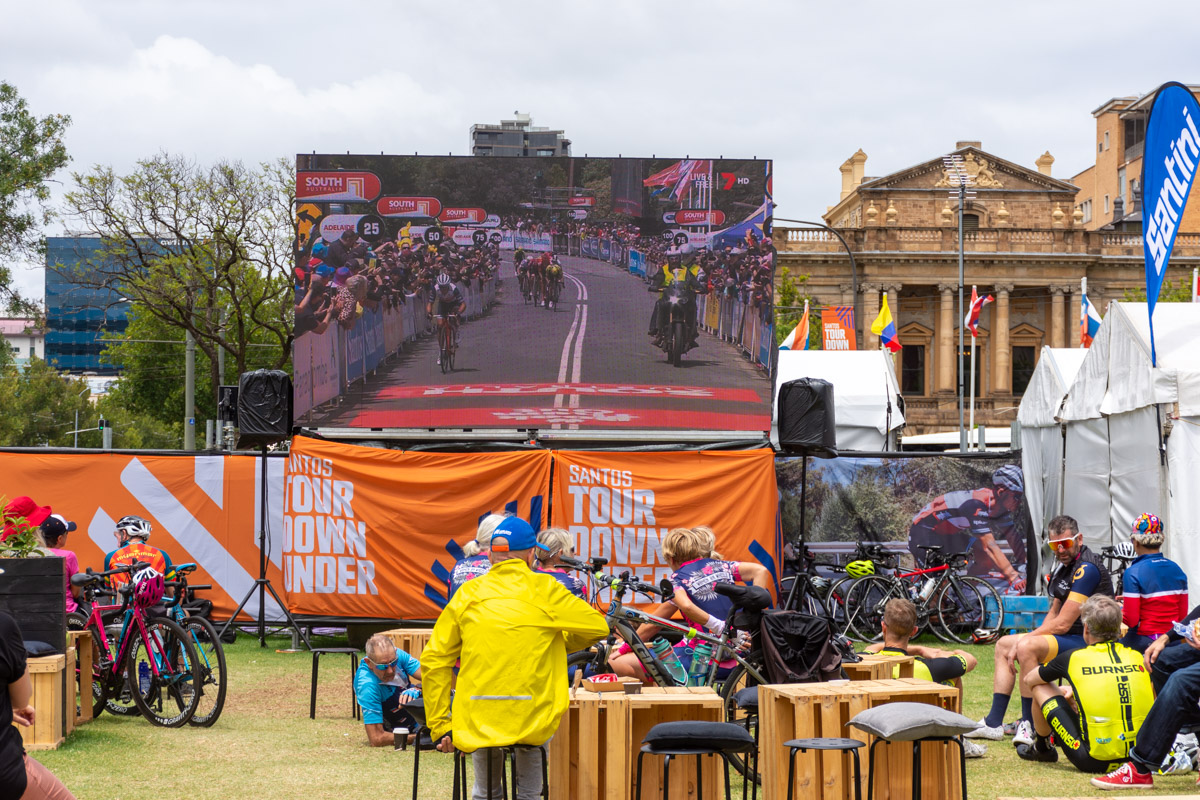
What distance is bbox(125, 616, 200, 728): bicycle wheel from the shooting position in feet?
31.8

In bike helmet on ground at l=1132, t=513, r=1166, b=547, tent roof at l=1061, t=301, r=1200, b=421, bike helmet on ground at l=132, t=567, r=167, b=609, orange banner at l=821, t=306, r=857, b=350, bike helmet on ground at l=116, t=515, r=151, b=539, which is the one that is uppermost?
orange banner at l=821, t=306, r=857, b=350

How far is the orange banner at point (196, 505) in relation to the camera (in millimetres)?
16406

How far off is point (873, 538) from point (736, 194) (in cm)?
472

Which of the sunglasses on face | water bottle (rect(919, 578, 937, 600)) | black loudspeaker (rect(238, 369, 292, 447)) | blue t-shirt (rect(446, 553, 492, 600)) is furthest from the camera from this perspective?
water bottle (rect(919, 578, 937, 600))

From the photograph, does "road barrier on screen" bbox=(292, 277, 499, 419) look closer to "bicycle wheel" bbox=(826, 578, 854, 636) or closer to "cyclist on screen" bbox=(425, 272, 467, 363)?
"cyclist on screen" bbox=(425, 272, 467, 363)

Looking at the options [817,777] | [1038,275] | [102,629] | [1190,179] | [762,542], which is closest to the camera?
[817,777]

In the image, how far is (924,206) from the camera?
6900 cm

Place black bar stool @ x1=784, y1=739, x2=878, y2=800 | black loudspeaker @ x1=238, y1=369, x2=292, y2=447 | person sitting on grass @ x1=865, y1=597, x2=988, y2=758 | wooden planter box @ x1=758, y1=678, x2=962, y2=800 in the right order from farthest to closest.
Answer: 1. black loudspeaker @ x1=238, y1=369, x2=292, y2=447
2. person sitting on grass @ x1=865, y1=597, x2=988, y2=758
3. wooden planter box @ x1=758, y1=678, x2=962, y2=800
4. black bar stool @ x1=784, y1=739, x2=878, y2=800

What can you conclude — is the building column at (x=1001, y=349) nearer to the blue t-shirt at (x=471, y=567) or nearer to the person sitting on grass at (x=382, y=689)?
the blue t-shirt at (x=471, y=567)

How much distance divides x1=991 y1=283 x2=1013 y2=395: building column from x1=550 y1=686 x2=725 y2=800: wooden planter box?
207 ft

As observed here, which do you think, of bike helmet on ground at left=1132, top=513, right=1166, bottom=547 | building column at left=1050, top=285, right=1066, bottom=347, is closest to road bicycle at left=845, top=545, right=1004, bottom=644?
bike helmet on ground at left=1132, top=513, right=1166, bottom=547

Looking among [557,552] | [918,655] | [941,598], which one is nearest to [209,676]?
[557,552]

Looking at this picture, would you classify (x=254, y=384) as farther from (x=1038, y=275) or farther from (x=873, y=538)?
(x=1038, y=275)

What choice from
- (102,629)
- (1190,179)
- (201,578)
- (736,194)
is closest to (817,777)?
(102,629)
